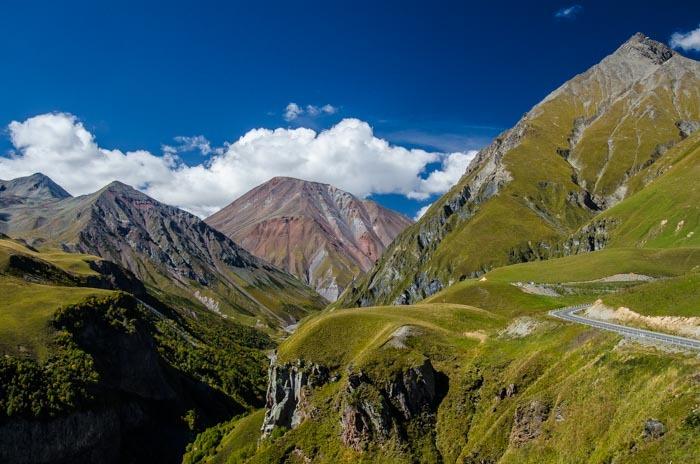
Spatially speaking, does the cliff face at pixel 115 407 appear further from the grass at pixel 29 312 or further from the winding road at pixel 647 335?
the winding road at pixel 647 335

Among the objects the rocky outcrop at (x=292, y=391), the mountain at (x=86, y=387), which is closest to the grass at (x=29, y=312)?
the mountain at (x=86, y=387)

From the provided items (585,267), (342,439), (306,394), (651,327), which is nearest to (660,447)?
(651,327)

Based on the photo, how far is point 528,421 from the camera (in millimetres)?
55156

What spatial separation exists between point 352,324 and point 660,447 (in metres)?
69.6

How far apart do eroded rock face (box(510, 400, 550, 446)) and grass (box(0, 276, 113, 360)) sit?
109969 mm

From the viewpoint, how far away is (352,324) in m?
104

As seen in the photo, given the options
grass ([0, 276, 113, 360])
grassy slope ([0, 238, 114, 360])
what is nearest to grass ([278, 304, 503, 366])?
grassy slope ([0, 238, 114, 360])

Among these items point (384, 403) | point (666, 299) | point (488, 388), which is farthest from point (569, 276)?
point (384, 403)

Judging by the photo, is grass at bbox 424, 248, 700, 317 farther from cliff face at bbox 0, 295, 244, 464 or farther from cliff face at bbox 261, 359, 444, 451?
cliff face at bbox 0, 295, 244, 464

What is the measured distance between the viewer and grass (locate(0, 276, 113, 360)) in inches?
4808

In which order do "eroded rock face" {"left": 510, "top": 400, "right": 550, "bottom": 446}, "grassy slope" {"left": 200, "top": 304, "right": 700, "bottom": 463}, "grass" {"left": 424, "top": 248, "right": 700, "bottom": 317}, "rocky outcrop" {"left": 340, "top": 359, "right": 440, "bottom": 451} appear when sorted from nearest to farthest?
"grassy slope" {"left": 200, "top": 304, "right": 700, "bottom": 463} → "eroded rock face" {"left": 510, "top": 400, "right": 550, "bottom": 446} → "rocky outcrop" {"left": 340, "top": 359, "right": 440, "bottom": 451} → "grass" {"left": 424, "top": 248, "right": 700, "bottom": 317}

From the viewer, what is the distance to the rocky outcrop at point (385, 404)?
73250 mm

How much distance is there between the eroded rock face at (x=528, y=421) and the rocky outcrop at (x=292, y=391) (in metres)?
38.2

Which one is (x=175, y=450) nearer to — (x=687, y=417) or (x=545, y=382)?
(x=545, y=382)
